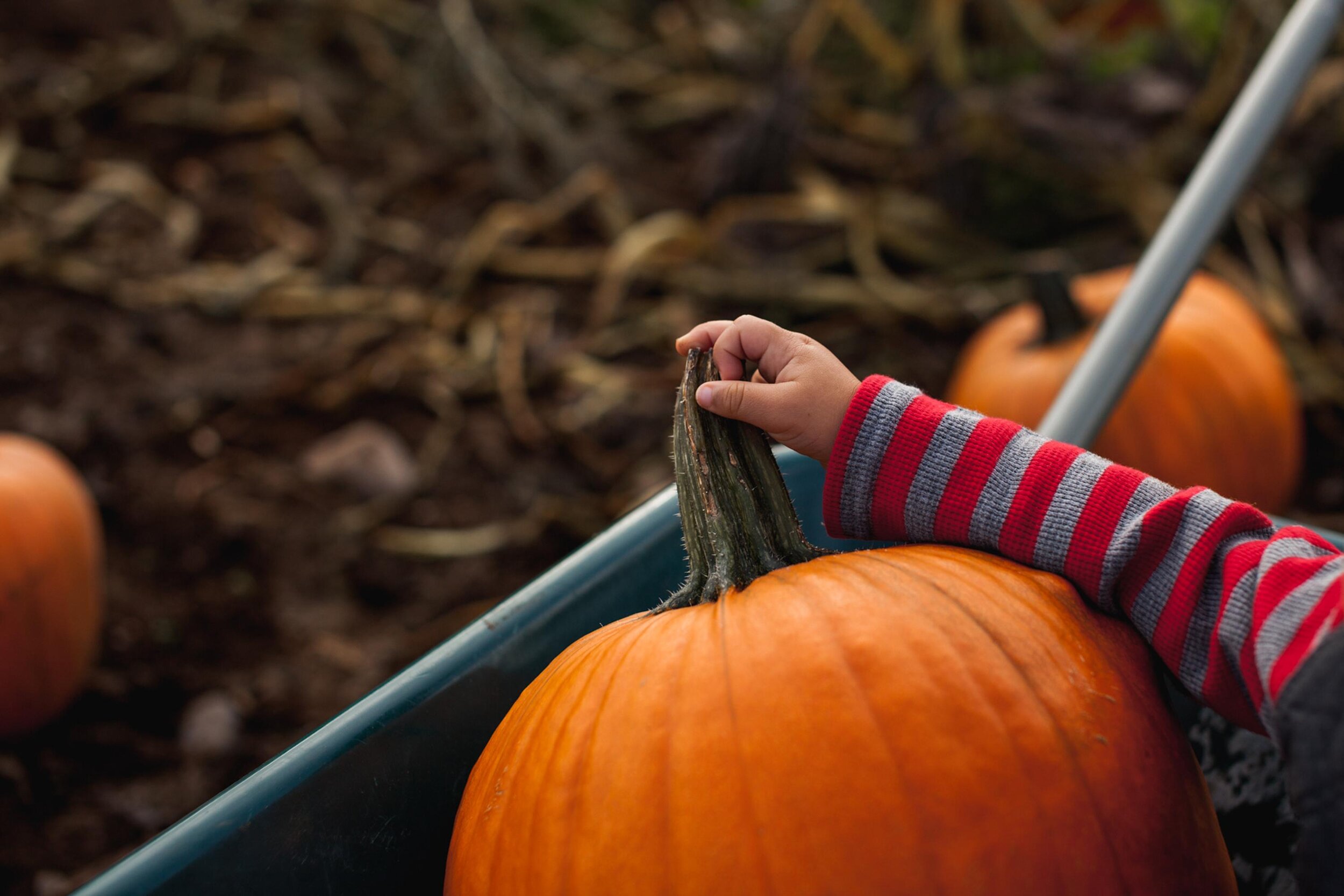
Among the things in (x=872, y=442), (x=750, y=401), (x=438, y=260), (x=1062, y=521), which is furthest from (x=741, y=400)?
(x=438, y=260)

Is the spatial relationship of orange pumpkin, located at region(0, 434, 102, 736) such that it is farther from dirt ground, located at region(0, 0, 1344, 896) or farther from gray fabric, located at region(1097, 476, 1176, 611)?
gray fabric, located at region(1097, 476, 1176, 611)

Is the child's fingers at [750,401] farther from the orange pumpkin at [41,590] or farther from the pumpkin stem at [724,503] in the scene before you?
the orange pumpkin at [41,590]

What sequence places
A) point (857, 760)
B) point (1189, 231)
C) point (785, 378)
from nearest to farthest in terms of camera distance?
point (857, 760), point (785, 378), point (1189, 231)

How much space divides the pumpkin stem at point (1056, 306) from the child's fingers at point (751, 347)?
114 centimetres

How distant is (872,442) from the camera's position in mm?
818

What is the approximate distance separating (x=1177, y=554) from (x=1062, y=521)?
0.08m

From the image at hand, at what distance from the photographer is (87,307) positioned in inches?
106

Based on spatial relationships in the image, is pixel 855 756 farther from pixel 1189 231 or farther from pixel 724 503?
pixel 1189 231

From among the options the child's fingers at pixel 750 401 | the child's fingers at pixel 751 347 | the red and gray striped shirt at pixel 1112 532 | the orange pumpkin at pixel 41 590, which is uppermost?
the child's fingers at pixel 751 347

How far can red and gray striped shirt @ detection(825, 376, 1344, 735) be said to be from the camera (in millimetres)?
667

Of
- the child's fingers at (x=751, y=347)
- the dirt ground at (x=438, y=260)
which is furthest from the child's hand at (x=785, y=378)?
the dirt ground at (x=438, y=260)

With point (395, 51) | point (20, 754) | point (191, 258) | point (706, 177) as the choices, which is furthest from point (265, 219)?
point (20, 754)

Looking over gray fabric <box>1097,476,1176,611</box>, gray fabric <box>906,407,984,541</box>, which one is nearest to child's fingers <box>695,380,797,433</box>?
gray fabric <box>906,407,984,541</box>

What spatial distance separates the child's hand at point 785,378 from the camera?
0.81 metres
